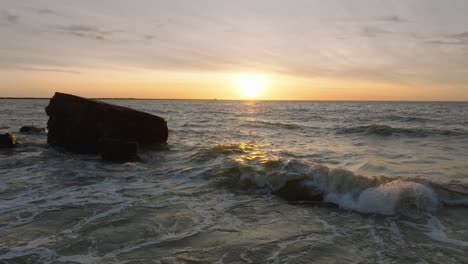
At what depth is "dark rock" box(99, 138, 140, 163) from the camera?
12365 mm

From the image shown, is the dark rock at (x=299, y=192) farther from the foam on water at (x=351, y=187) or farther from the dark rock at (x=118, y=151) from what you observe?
the dark rock at (x=118, y=151)

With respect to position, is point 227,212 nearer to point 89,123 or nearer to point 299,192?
point 299,192

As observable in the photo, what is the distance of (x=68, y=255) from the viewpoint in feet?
15.9

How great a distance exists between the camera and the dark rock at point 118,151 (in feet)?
40.6

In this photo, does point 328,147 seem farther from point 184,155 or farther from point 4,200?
point 4,200

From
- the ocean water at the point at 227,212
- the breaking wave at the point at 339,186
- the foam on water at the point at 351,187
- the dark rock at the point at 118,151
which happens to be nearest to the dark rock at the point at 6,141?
the ocean water at the point at 227,212

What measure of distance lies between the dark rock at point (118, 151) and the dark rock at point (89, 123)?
935 mm

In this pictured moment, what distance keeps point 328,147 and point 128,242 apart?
12.2m

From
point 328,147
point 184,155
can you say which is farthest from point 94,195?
point 328,147

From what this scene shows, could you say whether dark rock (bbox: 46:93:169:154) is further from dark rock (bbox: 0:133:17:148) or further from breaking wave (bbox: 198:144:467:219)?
breaking wave (bbox: 198:144:467:219)

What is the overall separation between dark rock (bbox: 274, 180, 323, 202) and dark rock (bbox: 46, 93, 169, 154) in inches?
293

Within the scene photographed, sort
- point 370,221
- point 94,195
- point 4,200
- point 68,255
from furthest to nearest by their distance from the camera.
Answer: point 94,195
point 4,200
point 370,221
point 68,255

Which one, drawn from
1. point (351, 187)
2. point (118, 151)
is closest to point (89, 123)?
point (118, 151)

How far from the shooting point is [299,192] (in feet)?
27.3
